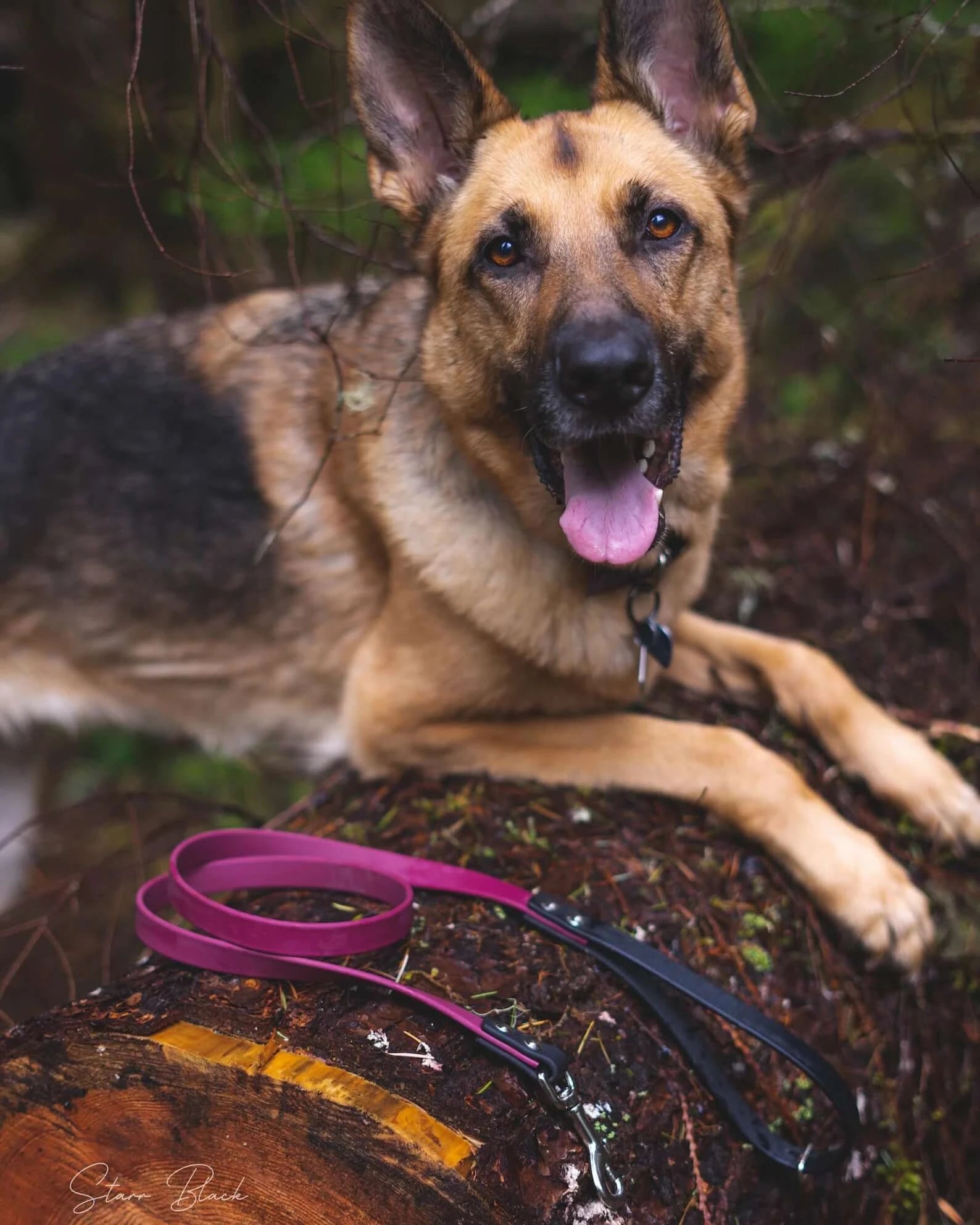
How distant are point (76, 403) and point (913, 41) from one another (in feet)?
11.5

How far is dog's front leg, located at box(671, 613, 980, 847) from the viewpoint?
280 cm

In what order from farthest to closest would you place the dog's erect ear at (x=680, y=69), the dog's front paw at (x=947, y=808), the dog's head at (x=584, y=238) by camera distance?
the dog's front paw at (x=947, y=808) → the dog's erect ear at (x=680, y=69) → the dog's head at (x=584, y=238)

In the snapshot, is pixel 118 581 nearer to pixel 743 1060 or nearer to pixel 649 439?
pixel 649 439

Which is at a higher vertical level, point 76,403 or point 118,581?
point 76,403

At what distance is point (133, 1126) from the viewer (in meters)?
1.60

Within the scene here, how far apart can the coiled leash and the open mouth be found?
87cm

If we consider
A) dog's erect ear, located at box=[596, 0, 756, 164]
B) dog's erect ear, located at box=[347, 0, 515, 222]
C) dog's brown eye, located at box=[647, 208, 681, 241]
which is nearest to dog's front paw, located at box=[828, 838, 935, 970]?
dog's brown eye, located at box=[647, 208, 681, 241]

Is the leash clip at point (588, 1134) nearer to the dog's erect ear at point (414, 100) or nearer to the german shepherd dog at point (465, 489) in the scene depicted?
the german shepherd dog at point (465, 489)

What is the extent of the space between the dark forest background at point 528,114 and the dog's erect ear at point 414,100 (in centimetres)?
11

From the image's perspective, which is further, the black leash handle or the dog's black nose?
the dog's black nose

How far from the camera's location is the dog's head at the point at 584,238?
2.34m

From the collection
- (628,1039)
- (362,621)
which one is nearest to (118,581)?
(362,621)

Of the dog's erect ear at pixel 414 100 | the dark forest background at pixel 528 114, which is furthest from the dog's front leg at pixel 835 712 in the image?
the dog's erect ear at pixel 414 100

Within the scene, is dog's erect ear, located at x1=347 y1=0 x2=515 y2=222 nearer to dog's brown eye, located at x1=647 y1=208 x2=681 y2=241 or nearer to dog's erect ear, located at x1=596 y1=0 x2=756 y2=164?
dog's erect ear, located at x1=596 y1=0 x2=756 y2=164
